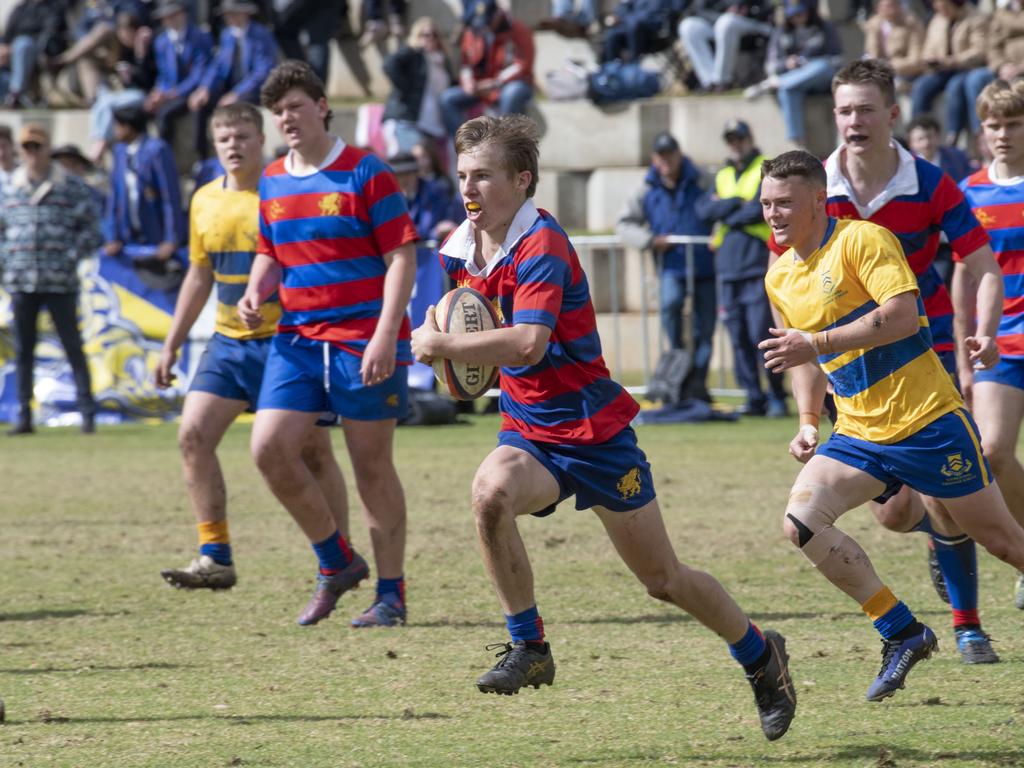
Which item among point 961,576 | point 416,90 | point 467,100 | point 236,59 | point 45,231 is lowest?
point 961,576

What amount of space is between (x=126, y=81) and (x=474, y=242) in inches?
655

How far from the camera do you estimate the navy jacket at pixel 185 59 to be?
20.1 m

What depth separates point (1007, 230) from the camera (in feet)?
24.3

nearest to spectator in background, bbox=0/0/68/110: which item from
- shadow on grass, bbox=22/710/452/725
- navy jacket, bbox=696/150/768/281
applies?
navy jacket, bbox=696/150/768/281

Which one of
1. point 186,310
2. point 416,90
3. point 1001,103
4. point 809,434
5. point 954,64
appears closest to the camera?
point 809,434

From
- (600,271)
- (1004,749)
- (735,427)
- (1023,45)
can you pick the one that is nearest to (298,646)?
(1004,749)

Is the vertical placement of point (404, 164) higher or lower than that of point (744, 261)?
higher

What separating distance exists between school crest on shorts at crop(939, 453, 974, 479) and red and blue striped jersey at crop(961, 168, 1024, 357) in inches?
68.4

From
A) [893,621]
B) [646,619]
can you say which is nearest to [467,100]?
[646,619]

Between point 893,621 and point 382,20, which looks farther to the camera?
point 382,20

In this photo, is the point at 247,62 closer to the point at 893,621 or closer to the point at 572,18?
the point at 572,18

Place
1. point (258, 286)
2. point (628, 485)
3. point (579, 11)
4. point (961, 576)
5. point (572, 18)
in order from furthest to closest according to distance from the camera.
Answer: point (579, 11) → point (572, 18) → point (258, 286) → point (961, 576) → point (628, 485)

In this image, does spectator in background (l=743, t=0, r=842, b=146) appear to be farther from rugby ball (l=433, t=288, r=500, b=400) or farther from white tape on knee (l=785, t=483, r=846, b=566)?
rugby ball (l=433, t=288, r=500, b=400)

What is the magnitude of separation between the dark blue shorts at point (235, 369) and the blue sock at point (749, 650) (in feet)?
11.0
